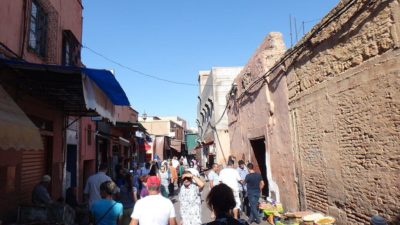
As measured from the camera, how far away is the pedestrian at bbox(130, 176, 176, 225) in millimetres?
4180

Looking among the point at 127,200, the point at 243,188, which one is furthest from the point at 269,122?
the point at 127,200

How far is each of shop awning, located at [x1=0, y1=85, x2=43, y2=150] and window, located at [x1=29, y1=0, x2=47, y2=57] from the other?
3.12 m

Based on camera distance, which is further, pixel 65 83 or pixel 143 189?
pixel 143 189

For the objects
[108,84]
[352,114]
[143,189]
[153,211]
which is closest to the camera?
[153,211]

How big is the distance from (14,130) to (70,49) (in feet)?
22.1

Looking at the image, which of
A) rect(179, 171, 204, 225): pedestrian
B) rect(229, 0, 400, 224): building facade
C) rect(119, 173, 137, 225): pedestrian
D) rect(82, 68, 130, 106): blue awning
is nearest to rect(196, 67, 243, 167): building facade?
rect(229, 0, 400, 224): building facade

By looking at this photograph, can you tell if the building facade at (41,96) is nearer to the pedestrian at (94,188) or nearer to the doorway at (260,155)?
the pedestrian at (94,188)

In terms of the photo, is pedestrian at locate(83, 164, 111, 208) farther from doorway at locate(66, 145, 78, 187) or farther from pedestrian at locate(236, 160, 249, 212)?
pedestrian at locate(236, 160, 249, 212)

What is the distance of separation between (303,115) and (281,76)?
1.86 m

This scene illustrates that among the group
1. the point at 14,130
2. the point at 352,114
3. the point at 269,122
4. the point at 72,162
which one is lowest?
the point at 72,162

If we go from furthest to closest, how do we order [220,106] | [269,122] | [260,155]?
[220,106]
[260,155]
[269,122]

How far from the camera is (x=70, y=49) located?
10469 mm

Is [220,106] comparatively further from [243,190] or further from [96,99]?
[96,99]

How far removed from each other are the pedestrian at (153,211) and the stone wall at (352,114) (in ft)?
11.1
